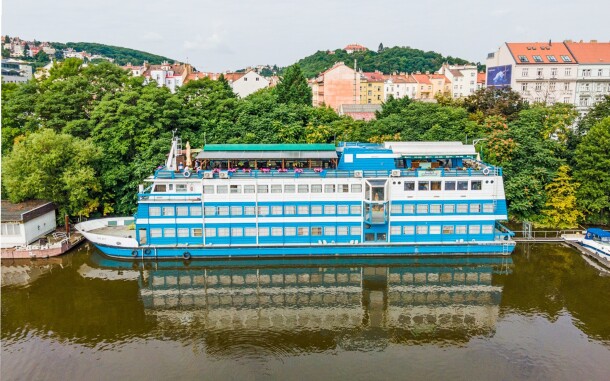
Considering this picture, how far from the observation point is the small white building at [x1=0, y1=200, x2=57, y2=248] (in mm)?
31391

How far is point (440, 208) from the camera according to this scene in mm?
31266

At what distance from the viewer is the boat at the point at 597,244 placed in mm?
30484

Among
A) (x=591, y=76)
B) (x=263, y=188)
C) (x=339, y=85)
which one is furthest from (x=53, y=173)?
(x=591, y=76)

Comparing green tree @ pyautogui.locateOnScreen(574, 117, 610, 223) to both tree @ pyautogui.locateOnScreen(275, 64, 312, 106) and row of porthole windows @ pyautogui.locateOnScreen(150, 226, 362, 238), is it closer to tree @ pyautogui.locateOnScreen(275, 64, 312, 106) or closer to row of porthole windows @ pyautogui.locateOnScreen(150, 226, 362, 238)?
row of porthole windows @ pyautogui.locateOnScreen(150, 226, 362, 238)

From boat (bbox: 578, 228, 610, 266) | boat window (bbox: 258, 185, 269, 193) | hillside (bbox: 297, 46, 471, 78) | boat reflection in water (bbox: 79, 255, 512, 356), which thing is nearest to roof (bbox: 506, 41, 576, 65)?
boat (bbox: 578, 228, 610, 266)

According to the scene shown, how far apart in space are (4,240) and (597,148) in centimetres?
4163

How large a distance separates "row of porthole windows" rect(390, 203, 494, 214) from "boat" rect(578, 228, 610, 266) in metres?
7.02

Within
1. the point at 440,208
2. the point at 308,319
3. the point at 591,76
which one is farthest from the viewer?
the point at 591,76

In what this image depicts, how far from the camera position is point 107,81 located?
152 ft

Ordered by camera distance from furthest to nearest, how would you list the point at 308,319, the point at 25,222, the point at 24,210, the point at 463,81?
the point at 463,81, the point at 24,210, the point at 25,222, the point at 308,319

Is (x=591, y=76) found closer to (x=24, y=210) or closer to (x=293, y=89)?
(x=293, y=89)

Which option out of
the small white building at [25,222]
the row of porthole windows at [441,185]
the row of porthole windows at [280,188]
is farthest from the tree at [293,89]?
the small white building at [25,222]

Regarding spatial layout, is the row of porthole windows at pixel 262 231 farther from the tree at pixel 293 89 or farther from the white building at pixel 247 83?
the white building at pixel 247 83

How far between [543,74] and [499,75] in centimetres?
497
